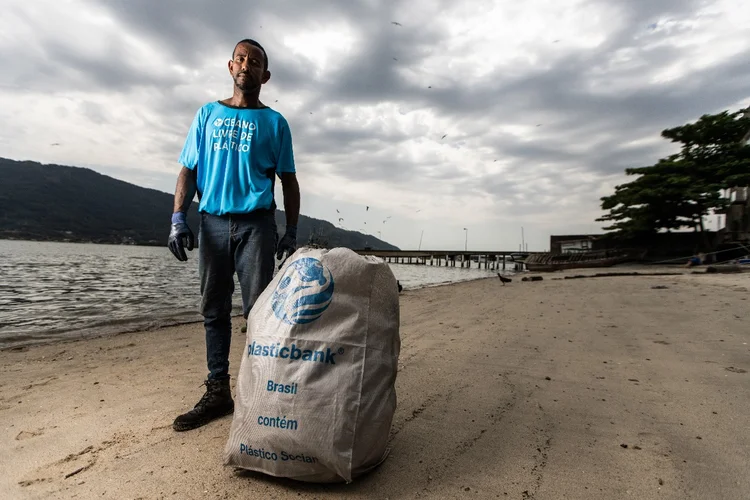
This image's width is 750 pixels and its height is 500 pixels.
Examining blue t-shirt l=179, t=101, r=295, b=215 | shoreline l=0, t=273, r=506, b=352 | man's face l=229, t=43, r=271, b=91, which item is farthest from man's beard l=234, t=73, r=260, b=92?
shoreline l=0, t=273, r=506, b=352

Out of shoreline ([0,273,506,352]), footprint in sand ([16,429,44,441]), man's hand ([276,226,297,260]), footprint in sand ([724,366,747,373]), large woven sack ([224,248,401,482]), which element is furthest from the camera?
shoreline ([0,273,506,352])

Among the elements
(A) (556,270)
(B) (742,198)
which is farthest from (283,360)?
(B) (742,198)

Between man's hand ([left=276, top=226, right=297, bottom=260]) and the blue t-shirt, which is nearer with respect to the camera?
the blue t-shirt

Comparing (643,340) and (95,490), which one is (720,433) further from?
(95,490)

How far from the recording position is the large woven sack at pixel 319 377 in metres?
1.40

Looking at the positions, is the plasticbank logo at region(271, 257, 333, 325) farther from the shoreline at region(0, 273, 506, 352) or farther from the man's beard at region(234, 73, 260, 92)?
the shoreline at region(0, 273, 506, 352)

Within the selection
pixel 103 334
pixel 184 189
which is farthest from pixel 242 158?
pixel 103 334

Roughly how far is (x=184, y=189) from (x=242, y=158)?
1.41ft

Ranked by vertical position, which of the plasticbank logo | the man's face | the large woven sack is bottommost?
the large woven sack

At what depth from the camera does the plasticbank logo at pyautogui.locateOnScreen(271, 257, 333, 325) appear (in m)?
1.53

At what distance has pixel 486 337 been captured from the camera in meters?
4.18

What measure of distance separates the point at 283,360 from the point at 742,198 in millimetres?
30397

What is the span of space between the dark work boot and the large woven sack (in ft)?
2.12

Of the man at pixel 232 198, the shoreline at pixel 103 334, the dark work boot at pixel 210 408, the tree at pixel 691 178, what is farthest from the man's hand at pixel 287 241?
the tree at pixel 691 178
